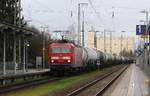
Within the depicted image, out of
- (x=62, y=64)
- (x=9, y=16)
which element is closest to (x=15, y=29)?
(x=62, y=64)

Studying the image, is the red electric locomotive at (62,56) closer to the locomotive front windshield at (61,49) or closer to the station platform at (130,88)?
the locomotive front windshield at (61,49)

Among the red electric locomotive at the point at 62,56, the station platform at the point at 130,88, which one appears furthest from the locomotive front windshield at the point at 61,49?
the station platform at the point at 130,88

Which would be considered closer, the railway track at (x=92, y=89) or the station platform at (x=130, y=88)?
the railway track at (x=92, y=89)

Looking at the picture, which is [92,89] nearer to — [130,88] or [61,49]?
[130,88]

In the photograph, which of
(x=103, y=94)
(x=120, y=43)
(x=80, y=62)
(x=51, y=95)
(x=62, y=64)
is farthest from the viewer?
(x=120, y=43)

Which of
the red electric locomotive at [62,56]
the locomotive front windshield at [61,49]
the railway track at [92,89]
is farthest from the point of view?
the locomotive front windshield at [61,49]

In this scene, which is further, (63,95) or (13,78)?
(13,78)

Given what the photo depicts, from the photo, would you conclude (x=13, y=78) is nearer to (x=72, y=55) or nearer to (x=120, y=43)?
(x=72, y=55)

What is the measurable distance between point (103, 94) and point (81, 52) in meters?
27.4

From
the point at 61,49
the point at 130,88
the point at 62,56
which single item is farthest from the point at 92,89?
the point at 61,49

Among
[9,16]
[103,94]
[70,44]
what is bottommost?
[103,94]

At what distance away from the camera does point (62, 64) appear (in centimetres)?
4512

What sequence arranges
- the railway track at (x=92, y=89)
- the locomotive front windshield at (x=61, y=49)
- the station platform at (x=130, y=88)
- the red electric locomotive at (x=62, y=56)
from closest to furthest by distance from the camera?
the railway track at (x=92, y=89), the station platform at (x=130, y=88), the red electric locomotive at (x=62, y=56), the locomotive front windshield at (x=61, y=49)

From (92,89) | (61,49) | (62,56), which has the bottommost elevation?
(92,89)
